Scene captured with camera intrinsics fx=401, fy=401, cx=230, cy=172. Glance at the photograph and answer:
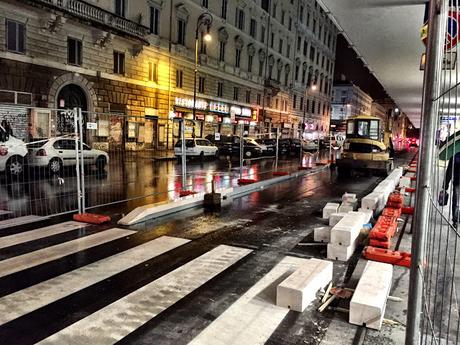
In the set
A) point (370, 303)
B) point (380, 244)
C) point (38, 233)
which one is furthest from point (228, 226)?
point (370, 303)

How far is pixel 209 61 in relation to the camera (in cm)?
3884

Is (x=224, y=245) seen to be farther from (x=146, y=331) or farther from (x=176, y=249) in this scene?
(x=146, y=331)

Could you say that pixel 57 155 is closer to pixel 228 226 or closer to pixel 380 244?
pixel 228 226

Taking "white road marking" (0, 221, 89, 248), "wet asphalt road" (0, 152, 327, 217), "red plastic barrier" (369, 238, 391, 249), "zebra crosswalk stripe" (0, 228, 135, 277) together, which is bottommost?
"zebra crosswalk stripe" (0, 228, 135, 277)

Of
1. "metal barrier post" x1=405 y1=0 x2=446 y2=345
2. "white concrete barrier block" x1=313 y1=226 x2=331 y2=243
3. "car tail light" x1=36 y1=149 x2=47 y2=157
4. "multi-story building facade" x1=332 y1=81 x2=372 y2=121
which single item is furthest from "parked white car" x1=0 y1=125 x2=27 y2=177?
"multi-story building facade" x1=332 y1=81 x2=372 y2=121

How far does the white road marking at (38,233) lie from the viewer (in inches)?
250

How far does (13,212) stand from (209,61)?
32437mm

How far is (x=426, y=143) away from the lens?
2082mm

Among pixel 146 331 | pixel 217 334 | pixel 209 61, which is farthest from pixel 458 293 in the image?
pixel 209 61

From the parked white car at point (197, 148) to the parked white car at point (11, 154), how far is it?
12.4 metres

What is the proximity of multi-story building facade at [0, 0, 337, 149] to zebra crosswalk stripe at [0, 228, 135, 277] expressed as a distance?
4.21 meters

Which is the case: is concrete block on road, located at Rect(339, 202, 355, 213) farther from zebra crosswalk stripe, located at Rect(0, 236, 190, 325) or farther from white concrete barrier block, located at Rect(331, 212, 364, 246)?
zebra crosswalk stripe, located at Rect(0, 236, 190, 325)

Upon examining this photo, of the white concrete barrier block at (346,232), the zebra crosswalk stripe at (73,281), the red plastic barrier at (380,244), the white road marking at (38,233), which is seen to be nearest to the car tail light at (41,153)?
the white road marking at (38,233)

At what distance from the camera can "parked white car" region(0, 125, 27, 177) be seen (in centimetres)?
1272
